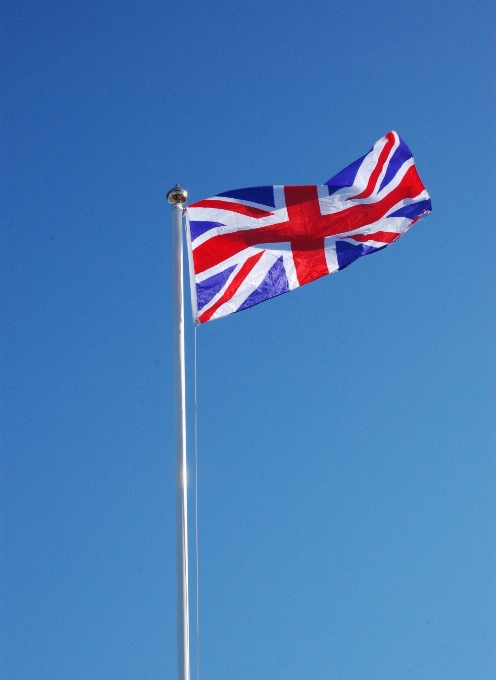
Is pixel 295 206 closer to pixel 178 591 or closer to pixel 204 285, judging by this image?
pixel 204 285

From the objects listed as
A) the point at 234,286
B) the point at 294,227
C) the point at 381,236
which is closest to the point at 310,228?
the point at 294,227

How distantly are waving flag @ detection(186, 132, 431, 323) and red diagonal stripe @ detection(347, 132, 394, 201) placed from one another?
15 millimetres

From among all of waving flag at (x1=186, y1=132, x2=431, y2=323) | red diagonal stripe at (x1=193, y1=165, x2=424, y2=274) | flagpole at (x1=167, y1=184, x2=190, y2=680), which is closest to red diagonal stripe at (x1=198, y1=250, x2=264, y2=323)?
waving flag at (x1=186, y1=132, x2=431, y2=323)

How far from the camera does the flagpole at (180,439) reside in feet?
41.9

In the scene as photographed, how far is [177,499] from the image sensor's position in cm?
1316

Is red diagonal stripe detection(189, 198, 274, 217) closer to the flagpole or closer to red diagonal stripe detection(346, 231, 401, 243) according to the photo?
the flagpole

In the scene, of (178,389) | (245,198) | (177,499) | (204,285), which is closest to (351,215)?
(245,198)

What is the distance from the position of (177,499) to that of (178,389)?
1.38 meters

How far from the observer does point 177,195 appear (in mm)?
14422

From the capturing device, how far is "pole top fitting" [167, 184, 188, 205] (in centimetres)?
1441

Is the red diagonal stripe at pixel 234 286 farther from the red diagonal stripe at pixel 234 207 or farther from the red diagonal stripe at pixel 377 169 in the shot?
the red diagonal stripe at pixel 377 169

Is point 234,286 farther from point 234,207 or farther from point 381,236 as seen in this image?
point 381,236

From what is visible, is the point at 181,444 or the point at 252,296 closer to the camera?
the point at 181,444

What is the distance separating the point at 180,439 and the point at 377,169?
18.7 feet
